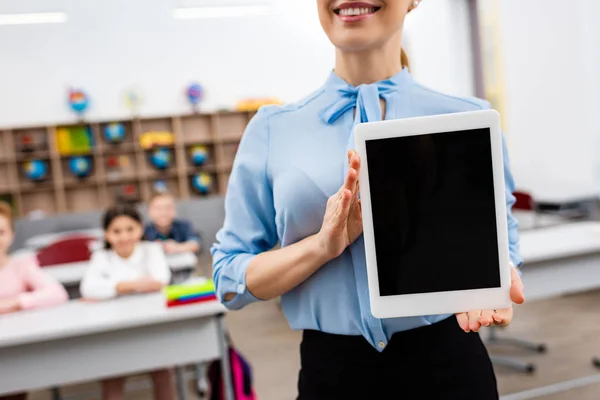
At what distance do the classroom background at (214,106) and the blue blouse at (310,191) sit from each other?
2652mm

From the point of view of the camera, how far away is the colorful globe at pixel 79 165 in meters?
7.41

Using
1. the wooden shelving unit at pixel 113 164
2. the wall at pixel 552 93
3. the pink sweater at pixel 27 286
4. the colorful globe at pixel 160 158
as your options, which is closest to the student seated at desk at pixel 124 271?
the pink sweater at pixel 27 286

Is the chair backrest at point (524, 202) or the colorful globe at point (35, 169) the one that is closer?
the chair backrest at point (524, 202)

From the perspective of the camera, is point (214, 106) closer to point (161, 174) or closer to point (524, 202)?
point (161, 174)

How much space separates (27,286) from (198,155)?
200 inches

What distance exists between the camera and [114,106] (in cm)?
776

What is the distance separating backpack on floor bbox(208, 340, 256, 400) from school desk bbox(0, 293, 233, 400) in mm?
36

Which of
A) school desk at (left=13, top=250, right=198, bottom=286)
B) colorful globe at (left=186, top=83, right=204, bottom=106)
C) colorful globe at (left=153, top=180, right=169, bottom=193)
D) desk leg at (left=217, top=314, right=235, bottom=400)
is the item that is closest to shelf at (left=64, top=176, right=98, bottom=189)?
colorful globe at (left=153, top=180, right=169, bottom=193)

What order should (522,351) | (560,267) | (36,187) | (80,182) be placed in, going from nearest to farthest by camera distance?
(560,267) → (522,351) → (36,187) → (80,182)

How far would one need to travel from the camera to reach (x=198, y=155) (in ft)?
25.3

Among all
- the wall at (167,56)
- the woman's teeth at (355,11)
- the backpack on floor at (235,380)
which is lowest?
the backpack on floor at (235,380)

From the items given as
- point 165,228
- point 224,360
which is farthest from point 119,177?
point 224,360

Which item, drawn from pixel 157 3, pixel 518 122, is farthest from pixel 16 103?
pixel 518 122

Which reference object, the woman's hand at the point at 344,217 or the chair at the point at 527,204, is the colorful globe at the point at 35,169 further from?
the woman's hand at the point at 344,217
